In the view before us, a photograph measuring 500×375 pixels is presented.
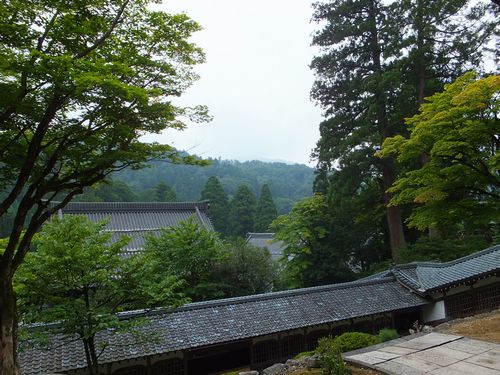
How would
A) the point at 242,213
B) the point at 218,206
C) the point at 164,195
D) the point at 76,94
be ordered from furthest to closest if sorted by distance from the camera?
the point at 164,195 < the point at 242,213 < the point at 218,206 < the point at 76,94

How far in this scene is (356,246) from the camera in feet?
73.7

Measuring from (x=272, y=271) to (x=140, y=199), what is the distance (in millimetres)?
45719

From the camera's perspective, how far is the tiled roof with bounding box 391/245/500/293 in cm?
1436

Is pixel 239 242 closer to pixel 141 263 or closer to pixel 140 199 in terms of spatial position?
pixel 141 263

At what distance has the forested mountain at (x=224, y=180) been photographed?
3140 inches

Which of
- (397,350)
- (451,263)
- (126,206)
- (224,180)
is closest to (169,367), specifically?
(397,350)

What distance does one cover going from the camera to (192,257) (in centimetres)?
1627

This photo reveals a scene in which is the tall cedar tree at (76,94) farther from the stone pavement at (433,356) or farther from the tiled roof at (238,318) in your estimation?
the stone pavement at (433,356)

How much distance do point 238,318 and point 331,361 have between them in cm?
640

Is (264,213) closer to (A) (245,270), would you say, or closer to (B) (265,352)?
(A) (245,270)

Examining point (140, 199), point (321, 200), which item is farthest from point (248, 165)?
point (321, 200)

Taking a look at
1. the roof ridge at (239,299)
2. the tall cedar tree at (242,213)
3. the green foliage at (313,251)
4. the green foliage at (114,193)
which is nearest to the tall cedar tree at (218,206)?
the tall cedar tree at (242,213)

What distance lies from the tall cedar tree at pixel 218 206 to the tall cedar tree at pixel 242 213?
866 millimetres

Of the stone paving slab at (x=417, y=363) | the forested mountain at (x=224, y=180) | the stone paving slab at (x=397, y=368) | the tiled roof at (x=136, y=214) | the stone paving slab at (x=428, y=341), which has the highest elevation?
the forested mountain at (x=224, y=180)
